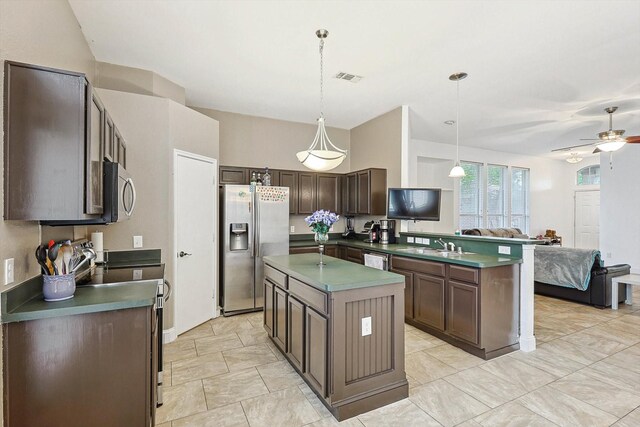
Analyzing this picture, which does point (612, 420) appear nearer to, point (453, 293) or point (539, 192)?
point (453, 293)

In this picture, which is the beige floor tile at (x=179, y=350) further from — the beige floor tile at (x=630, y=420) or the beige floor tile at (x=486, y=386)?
the beige floor tile at (x=630, y=420)

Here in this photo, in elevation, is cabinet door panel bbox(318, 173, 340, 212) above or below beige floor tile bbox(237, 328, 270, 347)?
above

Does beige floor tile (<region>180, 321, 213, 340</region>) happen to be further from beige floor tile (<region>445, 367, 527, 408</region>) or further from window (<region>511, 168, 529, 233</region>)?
window (<region>511, 168, 529, 233</region>)

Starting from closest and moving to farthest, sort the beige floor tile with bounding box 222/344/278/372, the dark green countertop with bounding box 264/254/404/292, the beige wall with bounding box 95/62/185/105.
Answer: the dark green countertop with bounding box 264/254/404/292 < the beige floor tile with bounding box 222/344/278/372 < the beige wall with bounding box 95/62/185/105

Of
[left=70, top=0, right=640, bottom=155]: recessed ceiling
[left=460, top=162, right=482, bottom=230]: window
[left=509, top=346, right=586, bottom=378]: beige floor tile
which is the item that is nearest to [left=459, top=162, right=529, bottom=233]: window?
[left=460, top=162, right=482, bottom=230]: window

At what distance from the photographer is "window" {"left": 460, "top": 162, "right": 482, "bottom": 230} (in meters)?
7.68

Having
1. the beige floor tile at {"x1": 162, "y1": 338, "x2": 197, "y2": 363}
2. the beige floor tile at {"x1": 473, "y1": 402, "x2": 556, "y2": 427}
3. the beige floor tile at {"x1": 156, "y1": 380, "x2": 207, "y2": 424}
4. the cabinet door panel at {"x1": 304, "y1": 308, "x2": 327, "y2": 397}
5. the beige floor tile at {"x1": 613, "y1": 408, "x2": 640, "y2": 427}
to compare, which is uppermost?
the cabinet door panel at {"x1": 304, "y1": 308, "x2": 327, "y2": 397}

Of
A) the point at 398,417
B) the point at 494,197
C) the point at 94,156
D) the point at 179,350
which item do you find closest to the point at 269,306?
the point at 179,350

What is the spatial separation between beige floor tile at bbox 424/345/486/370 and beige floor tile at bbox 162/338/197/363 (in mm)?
2517

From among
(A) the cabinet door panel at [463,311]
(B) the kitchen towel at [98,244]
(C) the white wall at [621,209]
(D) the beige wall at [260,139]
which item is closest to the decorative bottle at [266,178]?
(D) the beige wall at [260,139]

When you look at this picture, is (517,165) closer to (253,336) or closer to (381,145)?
(381,145)

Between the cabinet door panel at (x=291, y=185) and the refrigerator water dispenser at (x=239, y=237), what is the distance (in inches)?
45.2

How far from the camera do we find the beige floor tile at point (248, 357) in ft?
9.86

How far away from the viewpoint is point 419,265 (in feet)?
12.5
